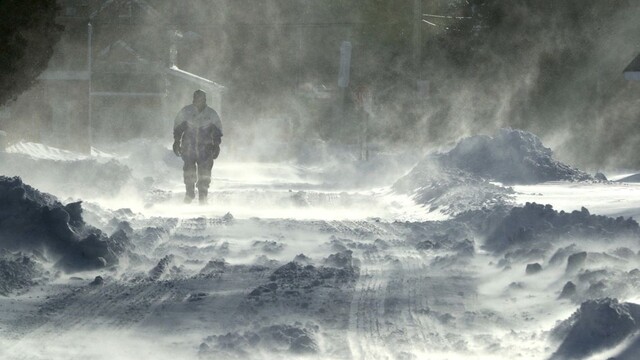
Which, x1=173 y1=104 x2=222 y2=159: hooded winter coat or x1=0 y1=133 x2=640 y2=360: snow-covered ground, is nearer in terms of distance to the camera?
x1=0 y1=133 x2=640 y2=360: snow-covered ground

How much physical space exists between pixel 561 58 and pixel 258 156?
46.8 ft

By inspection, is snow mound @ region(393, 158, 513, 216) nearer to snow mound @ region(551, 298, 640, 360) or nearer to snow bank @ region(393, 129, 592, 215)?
snow bank @ region(393, 129, 592, 215)

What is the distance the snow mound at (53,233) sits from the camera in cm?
1107

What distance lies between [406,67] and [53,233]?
58008 millimetres

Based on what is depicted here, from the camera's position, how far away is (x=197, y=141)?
772 inches

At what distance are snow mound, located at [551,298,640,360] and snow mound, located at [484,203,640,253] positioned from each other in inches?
170

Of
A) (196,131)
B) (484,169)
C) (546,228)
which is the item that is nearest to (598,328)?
(546,228)

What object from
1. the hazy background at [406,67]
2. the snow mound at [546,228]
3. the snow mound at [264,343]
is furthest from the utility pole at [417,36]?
the snow mound at [264,343]

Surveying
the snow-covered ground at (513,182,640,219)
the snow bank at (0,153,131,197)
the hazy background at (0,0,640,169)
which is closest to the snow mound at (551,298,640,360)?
the snow-covered ground at (513,182,640,219)

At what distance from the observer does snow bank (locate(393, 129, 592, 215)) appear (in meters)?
20.9

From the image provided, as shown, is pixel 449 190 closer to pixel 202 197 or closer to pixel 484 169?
pixel 202 197

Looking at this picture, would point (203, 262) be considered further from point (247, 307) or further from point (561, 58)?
point (561, 58)

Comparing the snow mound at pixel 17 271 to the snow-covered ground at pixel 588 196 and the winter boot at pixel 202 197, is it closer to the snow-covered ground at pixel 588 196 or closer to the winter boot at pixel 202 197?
the snow-covered ground at pixel 588 196

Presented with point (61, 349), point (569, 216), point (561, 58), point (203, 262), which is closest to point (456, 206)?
point (569, 216)
